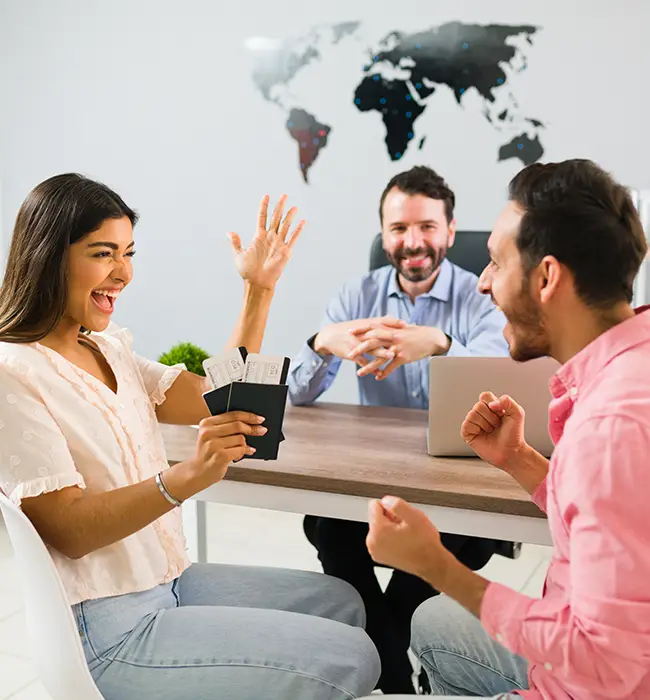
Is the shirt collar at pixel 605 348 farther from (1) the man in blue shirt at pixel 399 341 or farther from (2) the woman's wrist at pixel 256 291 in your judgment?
(1) the man in blue shirt at pixel 399 341

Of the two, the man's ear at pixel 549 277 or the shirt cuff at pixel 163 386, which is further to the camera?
the shirt cuff at pixel 163 386

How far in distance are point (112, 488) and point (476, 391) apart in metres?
0.75

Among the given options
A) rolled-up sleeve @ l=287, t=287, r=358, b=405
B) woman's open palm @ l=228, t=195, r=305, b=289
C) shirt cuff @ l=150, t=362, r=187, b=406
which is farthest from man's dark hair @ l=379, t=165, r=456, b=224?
shirt cuff @ l=150, t=362, r=187, b=406

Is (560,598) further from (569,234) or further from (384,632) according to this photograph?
(384,632)

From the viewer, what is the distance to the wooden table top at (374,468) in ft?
4.97

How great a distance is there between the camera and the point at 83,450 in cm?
133

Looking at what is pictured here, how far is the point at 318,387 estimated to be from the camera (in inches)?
94.0

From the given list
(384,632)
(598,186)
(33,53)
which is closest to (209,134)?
(33,53)

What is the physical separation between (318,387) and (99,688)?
124 cm

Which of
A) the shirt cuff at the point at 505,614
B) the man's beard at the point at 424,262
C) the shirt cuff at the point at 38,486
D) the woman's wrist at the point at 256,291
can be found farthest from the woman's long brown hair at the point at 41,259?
the man's beard at the point at 424,262

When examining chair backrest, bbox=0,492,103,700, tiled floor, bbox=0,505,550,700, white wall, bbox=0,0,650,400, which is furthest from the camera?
white wall, bbox=0,0,650,400

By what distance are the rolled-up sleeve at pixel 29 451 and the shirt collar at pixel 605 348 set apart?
0.70 metres

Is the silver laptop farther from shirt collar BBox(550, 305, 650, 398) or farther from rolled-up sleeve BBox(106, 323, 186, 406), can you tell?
shirt collar BBox(550, 305, 650, 398)

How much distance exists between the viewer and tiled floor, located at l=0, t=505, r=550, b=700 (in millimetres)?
2482
